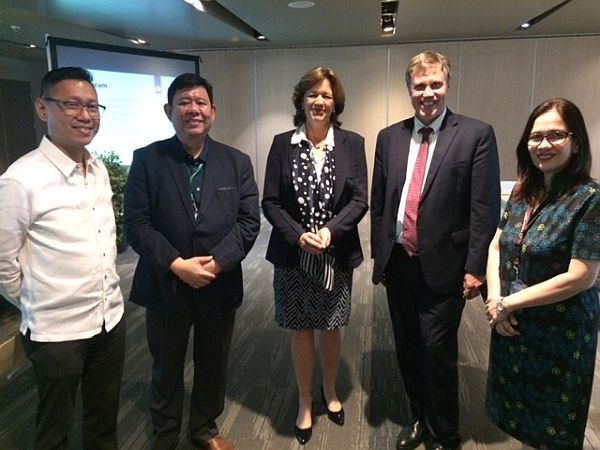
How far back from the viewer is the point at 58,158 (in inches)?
57.9

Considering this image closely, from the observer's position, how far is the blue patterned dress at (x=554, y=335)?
136 cm

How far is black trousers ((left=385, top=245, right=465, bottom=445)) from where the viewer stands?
185 cm

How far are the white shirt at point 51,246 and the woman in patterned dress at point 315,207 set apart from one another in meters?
0.78

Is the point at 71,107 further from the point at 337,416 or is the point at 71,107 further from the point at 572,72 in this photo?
the point at 572,72

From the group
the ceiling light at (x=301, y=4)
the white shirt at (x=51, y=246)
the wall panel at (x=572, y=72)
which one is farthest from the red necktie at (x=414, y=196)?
the wall panel at (x=572, y=72)

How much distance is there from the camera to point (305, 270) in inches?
78.3

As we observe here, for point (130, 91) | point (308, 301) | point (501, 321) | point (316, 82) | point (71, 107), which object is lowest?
point (308, 301)

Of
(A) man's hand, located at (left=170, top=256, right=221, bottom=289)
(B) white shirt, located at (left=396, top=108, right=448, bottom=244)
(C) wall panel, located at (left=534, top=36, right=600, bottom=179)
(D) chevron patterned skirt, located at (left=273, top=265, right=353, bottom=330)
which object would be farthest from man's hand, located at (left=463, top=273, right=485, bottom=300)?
(C) wall panel, located at (left=534, top=36, right=600, bottom=179)

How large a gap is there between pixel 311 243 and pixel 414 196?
18.1 inches

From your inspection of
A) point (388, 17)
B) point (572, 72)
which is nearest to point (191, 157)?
point (388, 17)

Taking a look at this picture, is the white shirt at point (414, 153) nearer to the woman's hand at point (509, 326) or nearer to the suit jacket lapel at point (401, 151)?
the suit jacket lapel at point (401, 151)

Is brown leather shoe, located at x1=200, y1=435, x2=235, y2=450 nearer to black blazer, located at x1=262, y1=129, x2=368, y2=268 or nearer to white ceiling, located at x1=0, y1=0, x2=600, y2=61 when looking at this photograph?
black blazer, located at x1=262, y1=129, x2=368, y2=268

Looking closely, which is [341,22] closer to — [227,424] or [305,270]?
[305,270]

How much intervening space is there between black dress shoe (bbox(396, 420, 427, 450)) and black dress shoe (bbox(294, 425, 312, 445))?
15.9 inches
